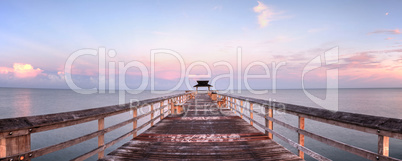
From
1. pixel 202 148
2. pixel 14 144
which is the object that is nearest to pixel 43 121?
pixel 14 144

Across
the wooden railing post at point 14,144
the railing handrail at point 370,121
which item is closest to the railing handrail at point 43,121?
the wooden railing post at point 14,144

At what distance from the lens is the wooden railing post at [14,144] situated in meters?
1.82

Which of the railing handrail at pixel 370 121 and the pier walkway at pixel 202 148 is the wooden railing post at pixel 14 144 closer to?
the pier walkway at pixel 202 148

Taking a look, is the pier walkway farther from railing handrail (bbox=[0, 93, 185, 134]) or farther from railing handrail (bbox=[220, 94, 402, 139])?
railing handrail (bbox=[220, 94, 402, 139])

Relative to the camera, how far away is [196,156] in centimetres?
380

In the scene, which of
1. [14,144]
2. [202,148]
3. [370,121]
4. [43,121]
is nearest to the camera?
[14,144]

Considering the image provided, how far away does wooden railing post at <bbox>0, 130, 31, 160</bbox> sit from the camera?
1.82 m

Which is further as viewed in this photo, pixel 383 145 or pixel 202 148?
pixel 202 148

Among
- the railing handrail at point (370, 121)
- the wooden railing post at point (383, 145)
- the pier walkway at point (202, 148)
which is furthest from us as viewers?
the pier walkway at point (202, 148)

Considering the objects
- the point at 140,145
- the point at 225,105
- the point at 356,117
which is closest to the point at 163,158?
the point at 140,145

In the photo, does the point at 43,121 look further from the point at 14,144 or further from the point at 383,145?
the point at 383,145

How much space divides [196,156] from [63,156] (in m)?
14.7

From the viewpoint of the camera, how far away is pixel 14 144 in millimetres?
1907

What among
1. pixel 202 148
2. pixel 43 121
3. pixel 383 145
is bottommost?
pixel 202 148
